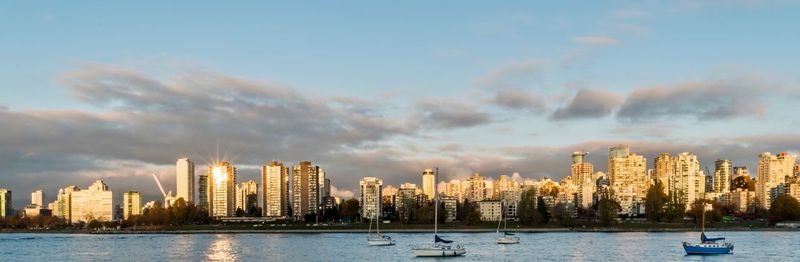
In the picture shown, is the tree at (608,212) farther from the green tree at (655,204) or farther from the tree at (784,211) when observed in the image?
the tree at (784,211)

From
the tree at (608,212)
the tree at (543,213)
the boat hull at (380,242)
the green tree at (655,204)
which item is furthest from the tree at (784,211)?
the boat hull at (380,242)

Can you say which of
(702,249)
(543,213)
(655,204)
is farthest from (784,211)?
(702,249)

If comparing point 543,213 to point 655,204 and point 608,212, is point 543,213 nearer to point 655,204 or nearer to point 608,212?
point 608,212

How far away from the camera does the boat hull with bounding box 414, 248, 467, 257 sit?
78.6m

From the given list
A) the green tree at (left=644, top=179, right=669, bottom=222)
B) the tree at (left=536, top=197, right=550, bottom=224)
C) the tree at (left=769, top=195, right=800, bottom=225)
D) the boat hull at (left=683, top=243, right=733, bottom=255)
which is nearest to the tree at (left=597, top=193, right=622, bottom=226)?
the green tree at (left=644, top=179, right=669, bottom=222)

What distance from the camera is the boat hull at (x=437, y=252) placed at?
78.6 metres

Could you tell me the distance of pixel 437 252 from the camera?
7850cm

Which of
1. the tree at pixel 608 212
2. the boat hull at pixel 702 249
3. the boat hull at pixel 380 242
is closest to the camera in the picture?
the boat hull at pixel 702 249

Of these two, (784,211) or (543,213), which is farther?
(784,211)

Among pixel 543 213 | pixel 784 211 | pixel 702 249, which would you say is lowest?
pixel 784 211

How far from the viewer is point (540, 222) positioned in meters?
174

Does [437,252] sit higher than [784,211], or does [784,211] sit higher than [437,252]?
[437,252]

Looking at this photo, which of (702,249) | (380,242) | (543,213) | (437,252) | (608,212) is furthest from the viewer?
(543,213)

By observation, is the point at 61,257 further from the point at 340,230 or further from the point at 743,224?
the point at 743,224
